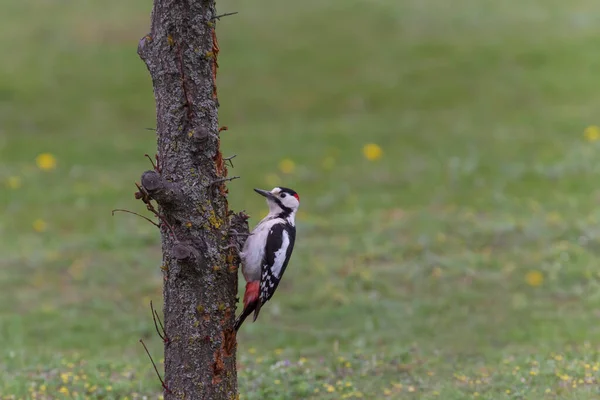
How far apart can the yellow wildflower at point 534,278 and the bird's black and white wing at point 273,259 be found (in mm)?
4105

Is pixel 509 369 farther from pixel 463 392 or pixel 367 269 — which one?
pixel 367 269

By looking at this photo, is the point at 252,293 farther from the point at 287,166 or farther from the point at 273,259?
the point at 287,166

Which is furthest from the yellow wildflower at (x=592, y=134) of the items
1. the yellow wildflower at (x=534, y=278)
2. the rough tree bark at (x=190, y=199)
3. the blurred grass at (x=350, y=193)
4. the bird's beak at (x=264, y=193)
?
the rough tree bark at (x=190, y=199)

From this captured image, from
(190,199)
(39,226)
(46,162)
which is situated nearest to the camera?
(190,199)

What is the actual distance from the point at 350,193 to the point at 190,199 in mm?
7815

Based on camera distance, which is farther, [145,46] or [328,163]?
[328,163]

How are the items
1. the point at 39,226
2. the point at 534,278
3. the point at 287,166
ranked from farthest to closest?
the point at 287,166 < the point at 39,226 < the point at 534,278

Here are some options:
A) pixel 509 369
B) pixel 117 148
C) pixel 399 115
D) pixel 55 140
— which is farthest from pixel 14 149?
pixel 509 369

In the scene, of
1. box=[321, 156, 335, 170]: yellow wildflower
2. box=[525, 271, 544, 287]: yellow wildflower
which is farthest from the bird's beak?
box=[321, 156, 335, 170]: yellow wildflower

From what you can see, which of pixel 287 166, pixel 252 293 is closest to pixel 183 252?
pixel 252 293

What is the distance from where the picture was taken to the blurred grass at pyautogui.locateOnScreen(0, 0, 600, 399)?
696cm

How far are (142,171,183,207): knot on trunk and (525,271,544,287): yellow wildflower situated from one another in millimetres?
5472

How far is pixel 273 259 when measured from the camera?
5.51 meters

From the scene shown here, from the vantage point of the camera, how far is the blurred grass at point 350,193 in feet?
22.8
